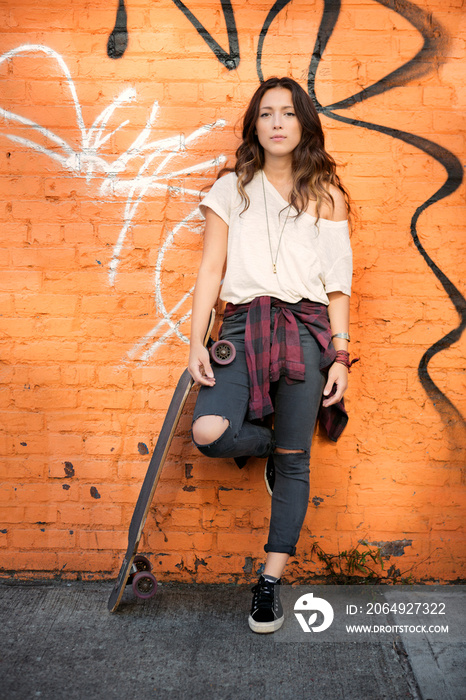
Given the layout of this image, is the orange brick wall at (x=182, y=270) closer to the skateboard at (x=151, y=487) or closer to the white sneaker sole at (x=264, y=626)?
the skateboard at (x=151, y=487)

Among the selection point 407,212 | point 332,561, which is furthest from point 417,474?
point 407,212

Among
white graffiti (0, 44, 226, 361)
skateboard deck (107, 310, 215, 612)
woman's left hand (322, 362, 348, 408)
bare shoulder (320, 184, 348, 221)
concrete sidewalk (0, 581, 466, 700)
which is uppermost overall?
white graffiti (0, 44, 226, 361)

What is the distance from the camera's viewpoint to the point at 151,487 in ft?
8.12

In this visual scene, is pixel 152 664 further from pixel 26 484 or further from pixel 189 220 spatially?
pixel 189 220

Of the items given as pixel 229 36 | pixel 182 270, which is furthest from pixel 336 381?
pixel 229 36

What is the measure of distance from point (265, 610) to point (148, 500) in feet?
2.02

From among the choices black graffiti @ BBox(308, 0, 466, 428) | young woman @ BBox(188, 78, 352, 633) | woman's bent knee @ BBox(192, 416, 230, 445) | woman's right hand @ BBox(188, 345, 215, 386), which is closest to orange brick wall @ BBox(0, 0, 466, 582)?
black graffiti @ BBox(308, 0, 466, 428)

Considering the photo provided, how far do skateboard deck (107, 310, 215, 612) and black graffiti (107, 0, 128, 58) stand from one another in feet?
4.02

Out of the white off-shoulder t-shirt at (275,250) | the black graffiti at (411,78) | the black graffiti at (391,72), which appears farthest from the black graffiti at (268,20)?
the white off-shoulder t-shirt at (275,250)

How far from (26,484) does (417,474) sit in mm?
1750

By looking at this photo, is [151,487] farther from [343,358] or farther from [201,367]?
[343,358]

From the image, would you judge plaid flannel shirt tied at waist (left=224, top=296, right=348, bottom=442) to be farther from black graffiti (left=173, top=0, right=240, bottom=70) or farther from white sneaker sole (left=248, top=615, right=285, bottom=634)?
black graffiti (left=173, top=0, right=240, bottom=70)

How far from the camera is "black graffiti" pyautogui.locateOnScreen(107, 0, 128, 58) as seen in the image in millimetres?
2717

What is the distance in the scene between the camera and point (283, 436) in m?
2.50
